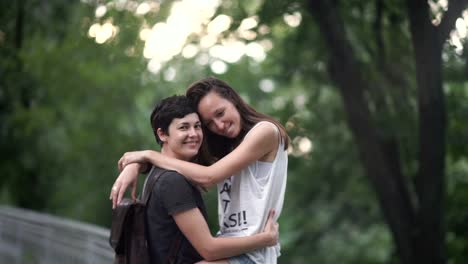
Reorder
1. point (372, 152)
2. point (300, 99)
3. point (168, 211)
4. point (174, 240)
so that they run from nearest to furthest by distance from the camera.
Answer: point (168, 211) → point (174, 240) → point (372, 152) → point (300, 99)

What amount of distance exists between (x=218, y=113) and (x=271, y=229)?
62cm

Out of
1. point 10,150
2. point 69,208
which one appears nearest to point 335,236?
point 69,208

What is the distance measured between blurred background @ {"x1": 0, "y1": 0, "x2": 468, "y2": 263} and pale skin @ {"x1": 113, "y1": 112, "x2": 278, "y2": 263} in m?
4.07

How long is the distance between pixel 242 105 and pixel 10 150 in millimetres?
9657

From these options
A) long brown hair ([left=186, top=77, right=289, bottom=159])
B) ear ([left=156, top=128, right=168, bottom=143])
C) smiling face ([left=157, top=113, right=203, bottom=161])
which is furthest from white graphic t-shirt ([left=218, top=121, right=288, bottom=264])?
ear ([left=156, top=128, right=168, bottom=143])

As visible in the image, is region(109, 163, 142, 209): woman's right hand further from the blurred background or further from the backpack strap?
the blurred background

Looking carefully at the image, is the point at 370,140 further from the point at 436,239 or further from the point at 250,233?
the point at 250,233

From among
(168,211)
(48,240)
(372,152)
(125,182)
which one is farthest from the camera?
(372,152)

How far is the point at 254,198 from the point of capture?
3.80 m

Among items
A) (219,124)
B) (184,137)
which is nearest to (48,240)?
(219,124)

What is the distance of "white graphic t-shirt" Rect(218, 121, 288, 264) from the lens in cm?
378

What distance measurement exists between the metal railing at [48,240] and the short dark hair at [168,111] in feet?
5.26

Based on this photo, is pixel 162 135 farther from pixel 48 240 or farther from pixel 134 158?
pixel 48 240

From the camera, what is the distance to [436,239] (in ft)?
30.2
